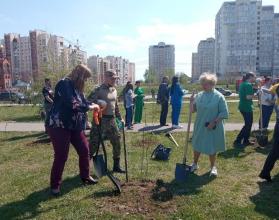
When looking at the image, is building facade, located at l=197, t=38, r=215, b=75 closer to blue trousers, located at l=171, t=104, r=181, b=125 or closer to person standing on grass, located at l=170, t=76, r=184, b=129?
blue trousers, located at l=171, t=104, r=181, b=125

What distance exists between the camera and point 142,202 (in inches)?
176

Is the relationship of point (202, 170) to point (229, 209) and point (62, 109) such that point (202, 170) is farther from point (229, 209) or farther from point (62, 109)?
point (62, 109)

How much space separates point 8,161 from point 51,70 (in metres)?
9.96

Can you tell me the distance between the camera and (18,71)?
84875mm

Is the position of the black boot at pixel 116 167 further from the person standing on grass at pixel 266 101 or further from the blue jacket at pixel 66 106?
the person standing on grass at pixel 266 101

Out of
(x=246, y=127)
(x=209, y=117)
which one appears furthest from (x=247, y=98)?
(x=209, y=117)

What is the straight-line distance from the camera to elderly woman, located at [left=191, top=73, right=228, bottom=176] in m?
5.41

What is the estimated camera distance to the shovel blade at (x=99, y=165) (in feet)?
17.2

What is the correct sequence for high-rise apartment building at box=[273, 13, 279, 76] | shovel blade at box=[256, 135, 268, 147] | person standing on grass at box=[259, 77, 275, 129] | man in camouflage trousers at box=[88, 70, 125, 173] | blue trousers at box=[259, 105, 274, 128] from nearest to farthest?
1. man in camouflage trousers at box=[88, 70, 125, 173]
2. shovel blade at box=[256, 135, 268, 147]
3. person standing on grass at box=[259, 77, 275, 129]
4. blue trousers at box=[259, 105, 274, 128]
5. high-rise apartment building at box=[273, 13, 279, 76]

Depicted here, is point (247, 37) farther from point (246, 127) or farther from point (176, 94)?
point (246, 127)

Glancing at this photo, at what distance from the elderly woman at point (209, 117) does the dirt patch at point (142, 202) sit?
3.66ft

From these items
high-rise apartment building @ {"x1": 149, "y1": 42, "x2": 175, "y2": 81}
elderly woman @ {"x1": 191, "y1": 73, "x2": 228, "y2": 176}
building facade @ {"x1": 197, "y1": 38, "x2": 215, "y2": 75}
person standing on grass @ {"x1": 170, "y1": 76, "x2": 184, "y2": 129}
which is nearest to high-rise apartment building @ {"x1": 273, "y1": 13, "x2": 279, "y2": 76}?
building facade @ {"x1": 197, "y1": 38, "x2": 215, "y2": 75}

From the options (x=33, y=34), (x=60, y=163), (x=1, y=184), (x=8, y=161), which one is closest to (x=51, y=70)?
(x=8, y=161)

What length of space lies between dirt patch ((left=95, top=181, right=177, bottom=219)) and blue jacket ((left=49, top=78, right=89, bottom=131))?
3.81 ft
